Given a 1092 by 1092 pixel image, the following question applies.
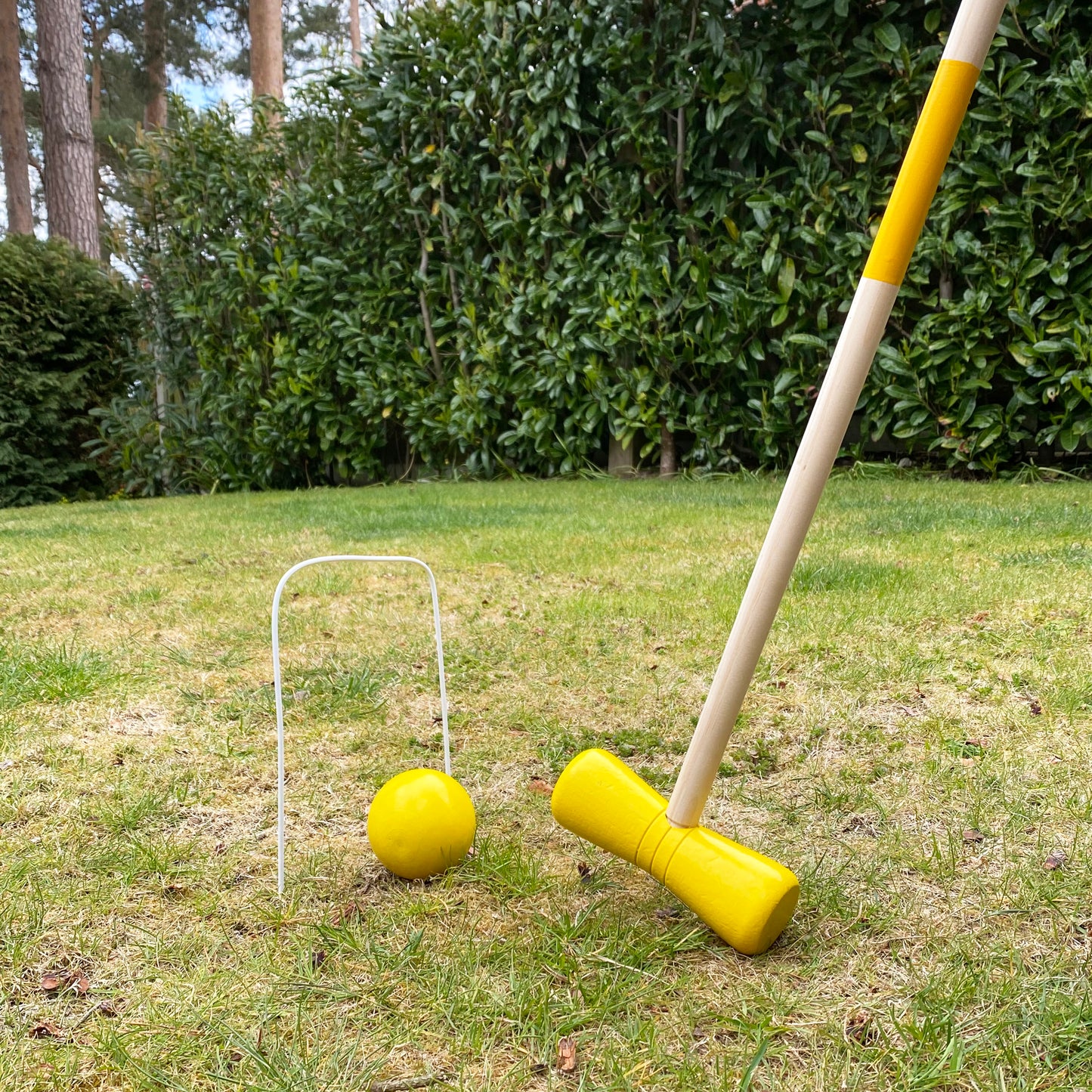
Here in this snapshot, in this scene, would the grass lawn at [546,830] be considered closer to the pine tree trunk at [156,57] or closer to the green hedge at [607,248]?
the green hedge at [607,248]

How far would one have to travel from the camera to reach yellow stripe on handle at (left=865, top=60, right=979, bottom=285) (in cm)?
116

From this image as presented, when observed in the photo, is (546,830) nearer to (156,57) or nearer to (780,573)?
(780,573)

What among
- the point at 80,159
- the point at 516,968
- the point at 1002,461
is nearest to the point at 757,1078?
the point at 516,968

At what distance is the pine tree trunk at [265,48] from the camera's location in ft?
37.7

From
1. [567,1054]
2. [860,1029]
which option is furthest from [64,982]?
[860,1029]

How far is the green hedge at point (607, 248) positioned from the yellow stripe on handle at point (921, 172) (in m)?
4.07

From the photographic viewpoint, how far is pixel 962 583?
2887 mm

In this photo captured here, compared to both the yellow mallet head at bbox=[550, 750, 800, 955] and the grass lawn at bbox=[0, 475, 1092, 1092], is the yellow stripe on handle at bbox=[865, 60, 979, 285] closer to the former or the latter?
the yellow mallet head at bbox=[550, 750, 800, 955]

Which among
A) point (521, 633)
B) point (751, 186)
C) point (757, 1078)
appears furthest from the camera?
point (751, 186)

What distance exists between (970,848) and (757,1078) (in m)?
0.68

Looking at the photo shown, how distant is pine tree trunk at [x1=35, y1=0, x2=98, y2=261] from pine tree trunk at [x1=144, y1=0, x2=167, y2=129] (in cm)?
560

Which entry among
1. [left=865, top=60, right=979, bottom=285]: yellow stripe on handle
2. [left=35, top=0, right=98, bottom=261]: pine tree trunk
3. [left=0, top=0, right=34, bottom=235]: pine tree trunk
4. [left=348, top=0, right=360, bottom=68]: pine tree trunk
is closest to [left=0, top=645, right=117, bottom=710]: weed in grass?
[left=865, top=60, right=979, bottom=285]: yellow stripe on handle

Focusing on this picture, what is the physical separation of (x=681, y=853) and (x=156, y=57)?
18.1m

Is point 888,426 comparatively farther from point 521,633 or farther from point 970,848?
point 970,848
